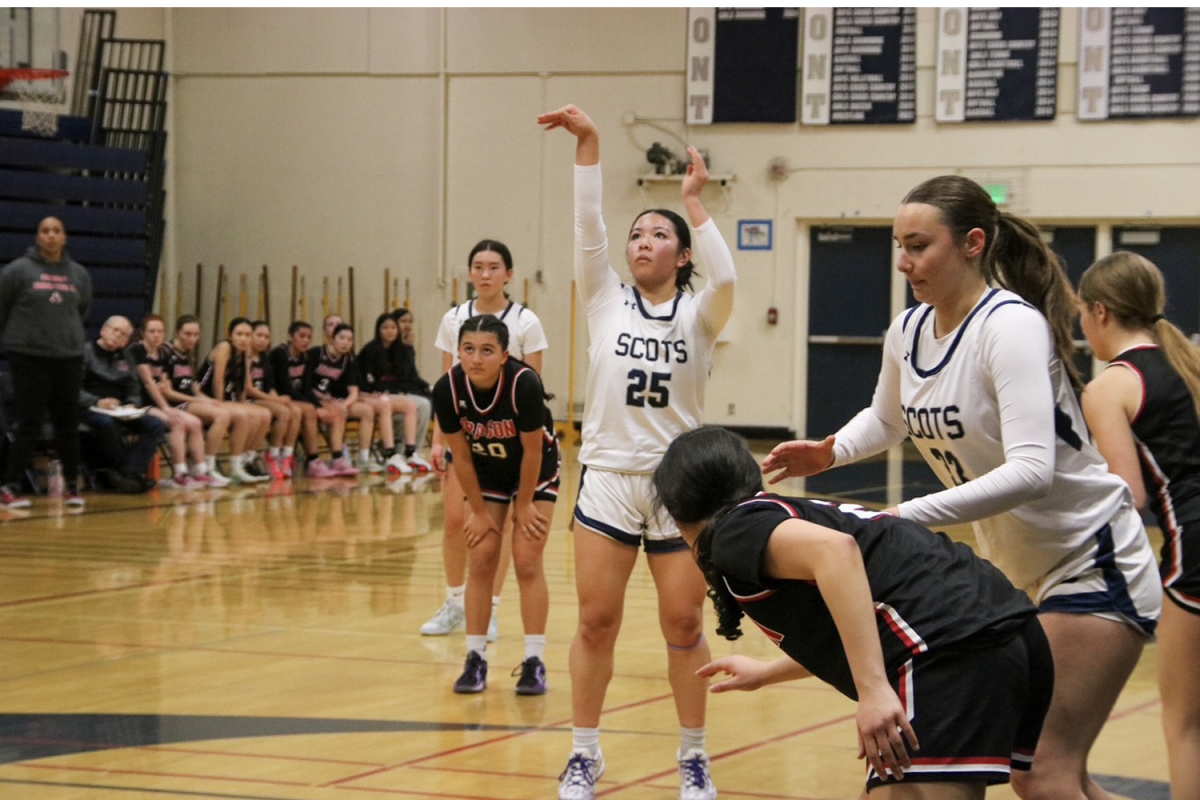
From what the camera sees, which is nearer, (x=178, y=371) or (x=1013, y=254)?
(x=1013, y=254)

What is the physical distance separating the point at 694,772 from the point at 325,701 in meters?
1.64

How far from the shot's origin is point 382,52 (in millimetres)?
17172

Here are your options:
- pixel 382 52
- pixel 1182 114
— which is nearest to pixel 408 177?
pixel 382 52

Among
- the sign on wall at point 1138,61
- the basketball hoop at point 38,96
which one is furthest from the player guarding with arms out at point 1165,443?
the sign on wall at point 1138,61

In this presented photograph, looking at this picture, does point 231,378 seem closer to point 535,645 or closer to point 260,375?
point 260,375

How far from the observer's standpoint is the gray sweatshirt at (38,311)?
10070 millimetres

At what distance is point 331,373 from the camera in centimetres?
1341

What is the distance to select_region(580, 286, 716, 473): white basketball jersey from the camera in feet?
13.5

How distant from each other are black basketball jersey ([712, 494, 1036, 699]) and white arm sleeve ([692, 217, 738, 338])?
1.63 meters

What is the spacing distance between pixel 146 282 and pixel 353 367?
2933 mm

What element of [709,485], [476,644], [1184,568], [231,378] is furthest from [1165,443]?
[231,378]

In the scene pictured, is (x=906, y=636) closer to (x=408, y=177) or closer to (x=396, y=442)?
(x=396, y=442)

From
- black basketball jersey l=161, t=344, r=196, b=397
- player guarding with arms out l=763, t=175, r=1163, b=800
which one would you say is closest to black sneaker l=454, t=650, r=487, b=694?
player guarding with arms out l=763, t=175, r=1163, b=800

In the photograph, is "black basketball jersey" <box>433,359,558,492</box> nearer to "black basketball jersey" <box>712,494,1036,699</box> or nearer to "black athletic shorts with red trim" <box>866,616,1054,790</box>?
"black basketball jersey" <box>712,494,1036,699</box>
